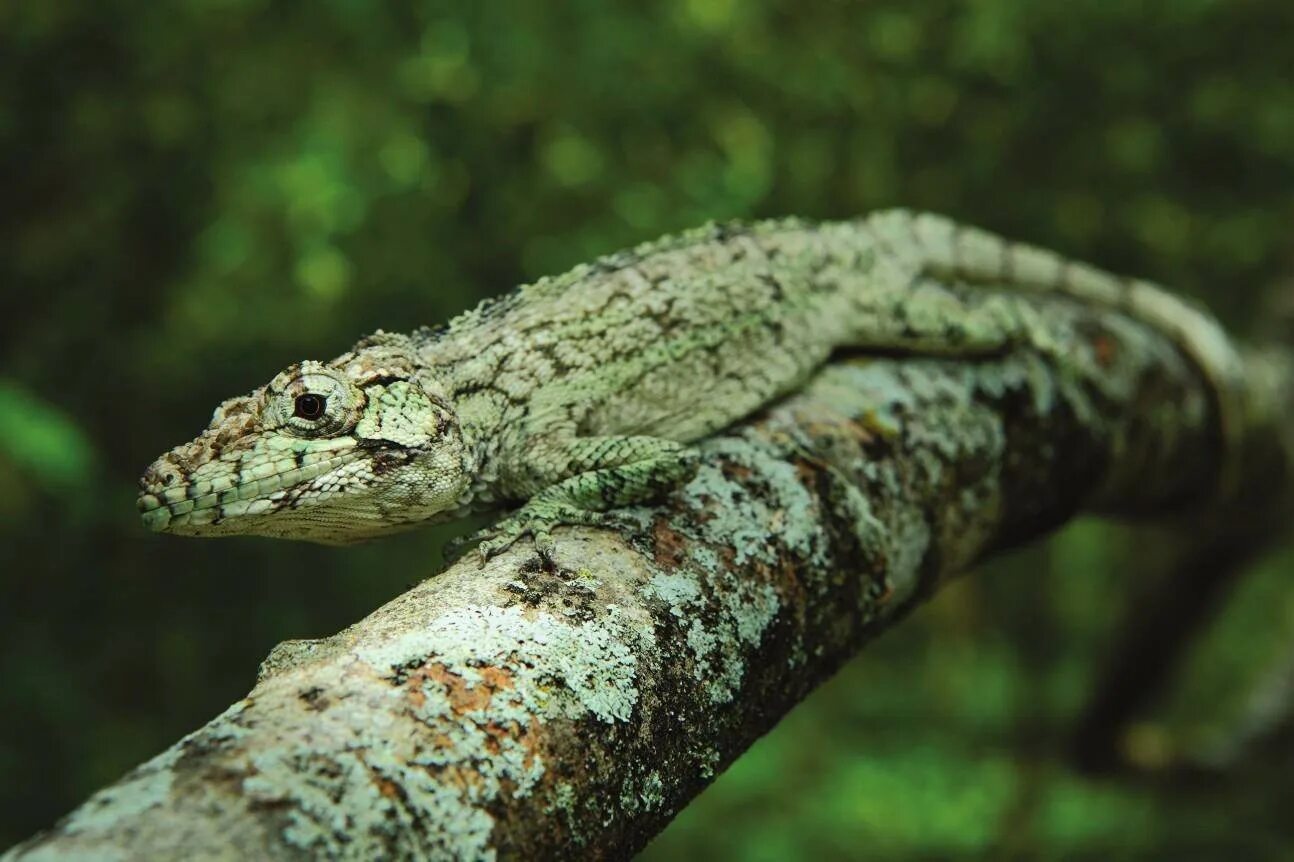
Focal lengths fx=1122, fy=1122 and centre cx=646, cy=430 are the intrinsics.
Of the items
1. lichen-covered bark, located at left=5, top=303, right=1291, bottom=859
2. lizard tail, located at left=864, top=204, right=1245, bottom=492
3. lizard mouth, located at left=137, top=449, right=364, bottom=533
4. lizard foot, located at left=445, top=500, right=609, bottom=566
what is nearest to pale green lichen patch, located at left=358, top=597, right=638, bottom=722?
lichen-covered bark, located at left=5, top=303, right=1291, bottom=859

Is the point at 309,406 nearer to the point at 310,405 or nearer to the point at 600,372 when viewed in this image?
the point at 310,405

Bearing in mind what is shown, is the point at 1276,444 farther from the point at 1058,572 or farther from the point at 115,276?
the point at 115,276

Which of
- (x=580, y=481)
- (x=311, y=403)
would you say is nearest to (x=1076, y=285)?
(x=580, y=481)

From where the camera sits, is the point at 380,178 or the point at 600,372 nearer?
the point at 600,372

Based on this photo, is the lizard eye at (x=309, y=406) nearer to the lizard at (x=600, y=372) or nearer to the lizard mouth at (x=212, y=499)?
the lizard at (x=600, y=372)

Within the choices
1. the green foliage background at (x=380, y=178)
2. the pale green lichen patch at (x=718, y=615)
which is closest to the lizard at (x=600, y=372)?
the pale green lichen patch at (x=718, y=615)

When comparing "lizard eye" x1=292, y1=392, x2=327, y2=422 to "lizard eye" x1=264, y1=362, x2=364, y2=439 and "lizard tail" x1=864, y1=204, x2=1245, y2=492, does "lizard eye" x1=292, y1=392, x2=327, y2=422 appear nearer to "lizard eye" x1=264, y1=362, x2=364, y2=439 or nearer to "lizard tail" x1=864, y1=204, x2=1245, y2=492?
"lizard eye" x1=264, y1=362, x2=364, y2=439
